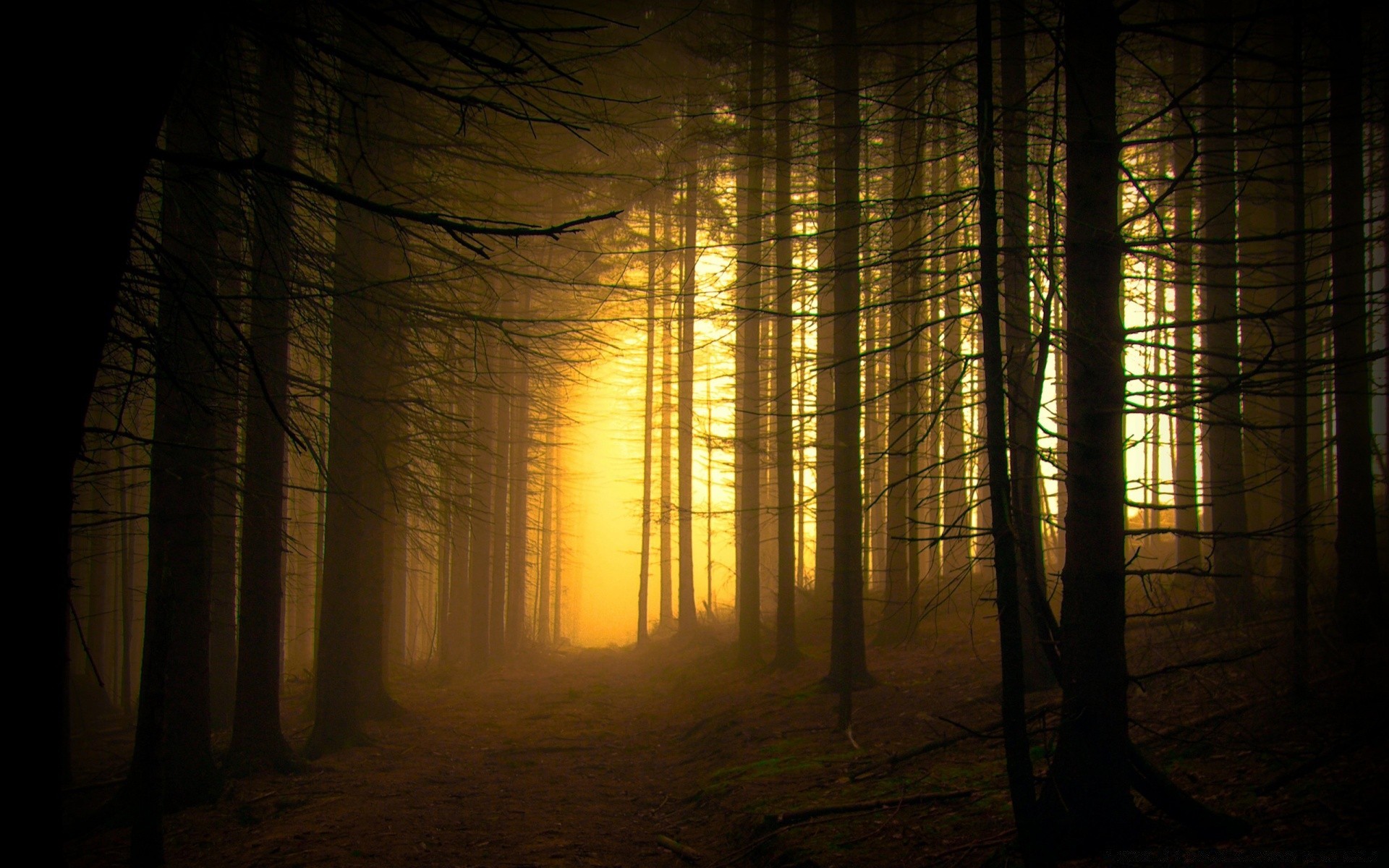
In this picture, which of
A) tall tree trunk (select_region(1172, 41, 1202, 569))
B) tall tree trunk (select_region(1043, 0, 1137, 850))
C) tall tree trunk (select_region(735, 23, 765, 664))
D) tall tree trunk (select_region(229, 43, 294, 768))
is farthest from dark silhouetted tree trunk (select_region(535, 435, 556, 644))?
tall tree trunk (select_region(1043, 0, 1137, 850))

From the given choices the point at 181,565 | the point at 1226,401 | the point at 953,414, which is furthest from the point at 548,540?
the point at 1226,401

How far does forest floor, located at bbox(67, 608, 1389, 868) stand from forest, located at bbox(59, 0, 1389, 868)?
59 mm

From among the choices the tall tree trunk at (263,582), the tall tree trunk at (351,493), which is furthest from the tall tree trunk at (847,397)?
the tall tree trunk at (263,582)

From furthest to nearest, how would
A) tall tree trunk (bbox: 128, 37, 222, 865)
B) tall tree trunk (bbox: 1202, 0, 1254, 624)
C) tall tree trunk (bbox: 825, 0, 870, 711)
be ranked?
tall tree trunk (bbox: 825, 0, 870, 711) → tall tree trunk (bbox: 1202, 0, 1254, 624) → tall tree trunk (bbox: 128, 37, 222, 865)

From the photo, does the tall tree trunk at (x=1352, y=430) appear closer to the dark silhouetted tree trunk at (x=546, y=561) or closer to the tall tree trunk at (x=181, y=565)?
the tall tree trunk at (x=181, y=565)

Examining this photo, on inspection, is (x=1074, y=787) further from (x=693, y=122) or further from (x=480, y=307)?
(x=693, y=122)

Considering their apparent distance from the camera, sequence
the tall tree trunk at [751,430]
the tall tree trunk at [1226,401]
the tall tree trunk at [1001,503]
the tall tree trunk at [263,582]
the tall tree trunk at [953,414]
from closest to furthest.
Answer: the tall tree trunk at [1001,503]
the tall tree trunk at [953,414]
the tall tree trunk at [1226,401]
the tall tree trunk at [263,582]
the tall tree trunk at [751,430]

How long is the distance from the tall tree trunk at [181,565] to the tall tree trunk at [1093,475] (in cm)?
620

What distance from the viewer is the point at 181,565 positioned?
727 centimetres

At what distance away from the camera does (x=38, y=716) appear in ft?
6.71

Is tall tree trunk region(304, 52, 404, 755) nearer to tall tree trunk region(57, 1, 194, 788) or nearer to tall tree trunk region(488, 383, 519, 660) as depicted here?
tall tree trunk region(57, 1, 194, 788)

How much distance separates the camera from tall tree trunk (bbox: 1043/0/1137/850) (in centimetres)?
407

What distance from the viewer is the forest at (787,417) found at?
3418 millimetres

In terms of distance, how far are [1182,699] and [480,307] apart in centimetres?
854
